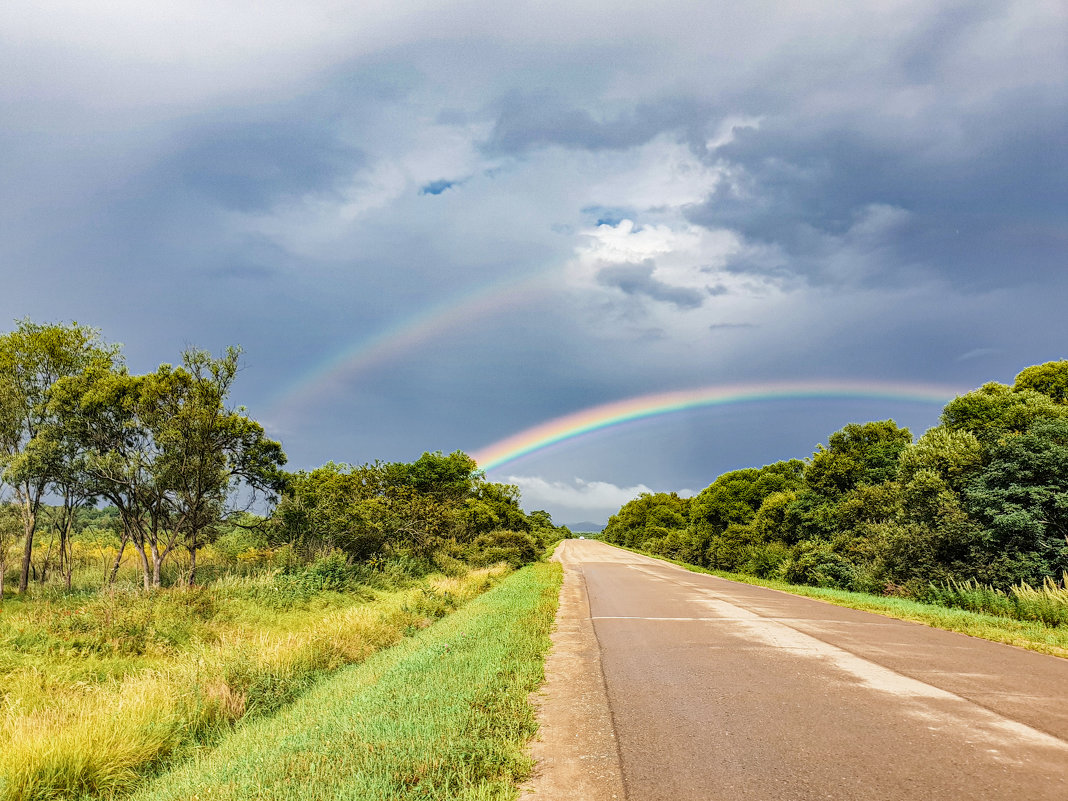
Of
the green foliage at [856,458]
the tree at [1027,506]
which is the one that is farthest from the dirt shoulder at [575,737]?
the green foliage at [856,458]

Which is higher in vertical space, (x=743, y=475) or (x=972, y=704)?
(x=743, y=475)

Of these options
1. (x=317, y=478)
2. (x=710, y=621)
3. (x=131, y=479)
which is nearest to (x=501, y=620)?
(x=710, y=621)

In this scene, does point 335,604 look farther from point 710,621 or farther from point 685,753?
point 685,753

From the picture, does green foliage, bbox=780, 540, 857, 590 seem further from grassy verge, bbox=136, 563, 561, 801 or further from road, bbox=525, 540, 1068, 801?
grassy verge, bbox=136, 563, 561, 801

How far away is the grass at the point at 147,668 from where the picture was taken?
5.91m

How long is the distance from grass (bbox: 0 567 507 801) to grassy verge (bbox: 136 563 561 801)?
0.71 meters

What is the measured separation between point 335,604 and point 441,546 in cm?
1573

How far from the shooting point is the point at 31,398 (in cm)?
2180

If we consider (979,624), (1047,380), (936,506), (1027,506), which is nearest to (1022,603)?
(979,624)

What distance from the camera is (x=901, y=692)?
6449mm

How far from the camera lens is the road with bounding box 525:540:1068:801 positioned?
416 centimetres

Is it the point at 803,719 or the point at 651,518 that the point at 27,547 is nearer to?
the point at 803,719

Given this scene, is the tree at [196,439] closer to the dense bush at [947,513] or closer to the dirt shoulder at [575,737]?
the dirt shoulder at [575,737]

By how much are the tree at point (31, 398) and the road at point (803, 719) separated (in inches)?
860
